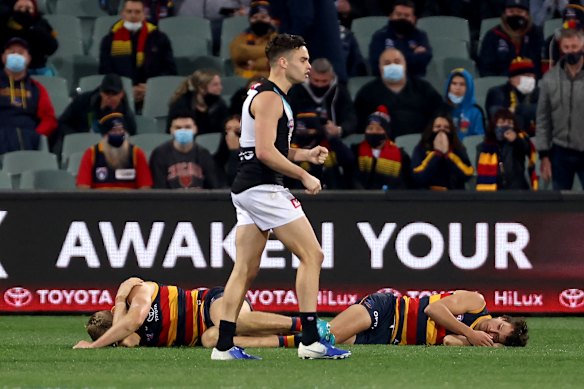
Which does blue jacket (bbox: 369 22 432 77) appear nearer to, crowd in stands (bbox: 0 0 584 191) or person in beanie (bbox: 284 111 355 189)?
crowd in stands (bbox: 0 0 584 191)

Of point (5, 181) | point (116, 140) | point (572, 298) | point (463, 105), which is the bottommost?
point (572, 298)

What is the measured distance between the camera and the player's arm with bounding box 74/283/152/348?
10.8 meters

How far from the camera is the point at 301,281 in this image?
30.9ft

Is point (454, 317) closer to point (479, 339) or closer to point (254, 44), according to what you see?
point (479, 339)

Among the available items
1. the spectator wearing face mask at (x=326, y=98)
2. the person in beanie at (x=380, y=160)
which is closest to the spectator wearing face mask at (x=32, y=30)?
the spectator wearing face mask at (x=326, y=98)

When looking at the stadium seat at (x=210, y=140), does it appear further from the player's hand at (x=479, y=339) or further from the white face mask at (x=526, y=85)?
the player's hand at (x=479, y=339)

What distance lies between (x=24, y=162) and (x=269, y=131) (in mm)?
7288

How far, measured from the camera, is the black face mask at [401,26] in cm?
1733

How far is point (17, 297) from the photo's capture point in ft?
46.5

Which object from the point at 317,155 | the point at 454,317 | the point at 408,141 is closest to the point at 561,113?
the point at 408,141

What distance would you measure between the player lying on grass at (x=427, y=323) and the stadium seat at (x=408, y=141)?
4765 millimetres

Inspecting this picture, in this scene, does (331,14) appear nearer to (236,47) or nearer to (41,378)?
(236,47)

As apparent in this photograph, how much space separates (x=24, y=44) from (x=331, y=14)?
3.35 m

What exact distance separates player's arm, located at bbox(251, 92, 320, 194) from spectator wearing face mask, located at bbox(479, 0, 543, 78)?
28.7 feet
